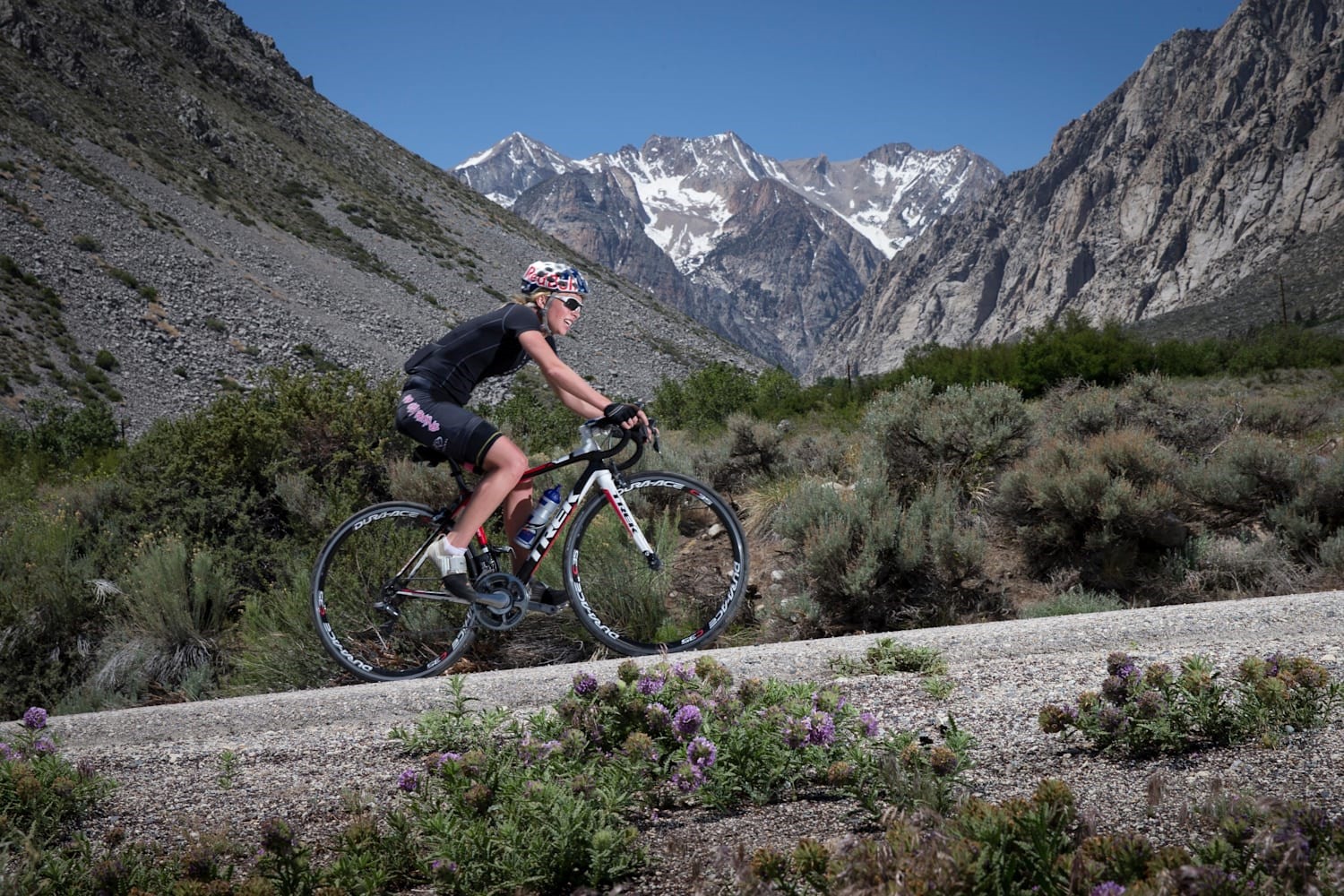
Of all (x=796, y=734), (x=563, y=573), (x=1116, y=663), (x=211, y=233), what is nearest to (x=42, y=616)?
(x=563, y=573)

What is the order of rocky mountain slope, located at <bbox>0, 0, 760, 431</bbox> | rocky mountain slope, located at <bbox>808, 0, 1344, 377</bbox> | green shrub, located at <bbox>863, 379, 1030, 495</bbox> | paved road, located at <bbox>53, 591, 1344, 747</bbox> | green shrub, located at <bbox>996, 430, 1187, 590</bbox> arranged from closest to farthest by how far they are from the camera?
paved road, located at <bbox>53, 591, 1344, 747</bbox>
green shrub, located at <bbox>996, 430, 1187, 590</bbox>
green shrub, located at <bbox>863, 379, 1030, 495</bbox>
rocky mountain slope, located at <bbox>0, 0, 760, 431</bbox>
rocky mountain slope, located at <bbox>808, 0, 1344, 377</bbox>

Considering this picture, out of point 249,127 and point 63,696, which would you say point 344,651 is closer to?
point 63,696

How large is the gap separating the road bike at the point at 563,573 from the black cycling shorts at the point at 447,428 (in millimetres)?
147

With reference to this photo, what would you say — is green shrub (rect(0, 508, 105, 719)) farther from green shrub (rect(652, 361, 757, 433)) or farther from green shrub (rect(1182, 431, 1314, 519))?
green shrub (rect(652, 361, 757, 433))

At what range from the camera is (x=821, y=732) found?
8.22ft

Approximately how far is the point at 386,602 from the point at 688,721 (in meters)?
2.92

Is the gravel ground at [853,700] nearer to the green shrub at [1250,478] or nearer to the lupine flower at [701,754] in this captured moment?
the lupine flower at [701,754]

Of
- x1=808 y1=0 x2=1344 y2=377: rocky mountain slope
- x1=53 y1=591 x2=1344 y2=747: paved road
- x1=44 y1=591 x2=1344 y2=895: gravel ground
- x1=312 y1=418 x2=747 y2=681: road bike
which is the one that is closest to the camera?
x1=44 y1=591 x2=1344 y2=895: gravel ground

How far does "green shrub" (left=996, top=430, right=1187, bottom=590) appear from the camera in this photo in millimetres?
6516

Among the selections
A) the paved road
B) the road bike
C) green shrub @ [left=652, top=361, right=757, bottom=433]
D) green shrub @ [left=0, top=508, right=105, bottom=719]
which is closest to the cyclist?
the road bike

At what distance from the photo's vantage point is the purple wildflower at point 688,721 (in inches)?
103

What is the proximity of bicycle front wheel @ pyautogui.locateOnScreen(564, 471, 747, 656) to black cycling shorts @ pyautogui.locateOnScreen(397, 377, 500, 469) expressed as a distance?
0.70 meters

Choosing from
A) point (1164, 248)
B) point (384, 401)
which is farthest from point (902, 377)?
point (1164, 248)

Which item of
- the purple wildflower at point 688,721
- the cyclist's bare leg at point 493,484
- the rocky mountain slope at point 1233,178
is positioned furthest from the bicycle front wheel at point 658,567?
the rocky mountain slope at point 1233,178
